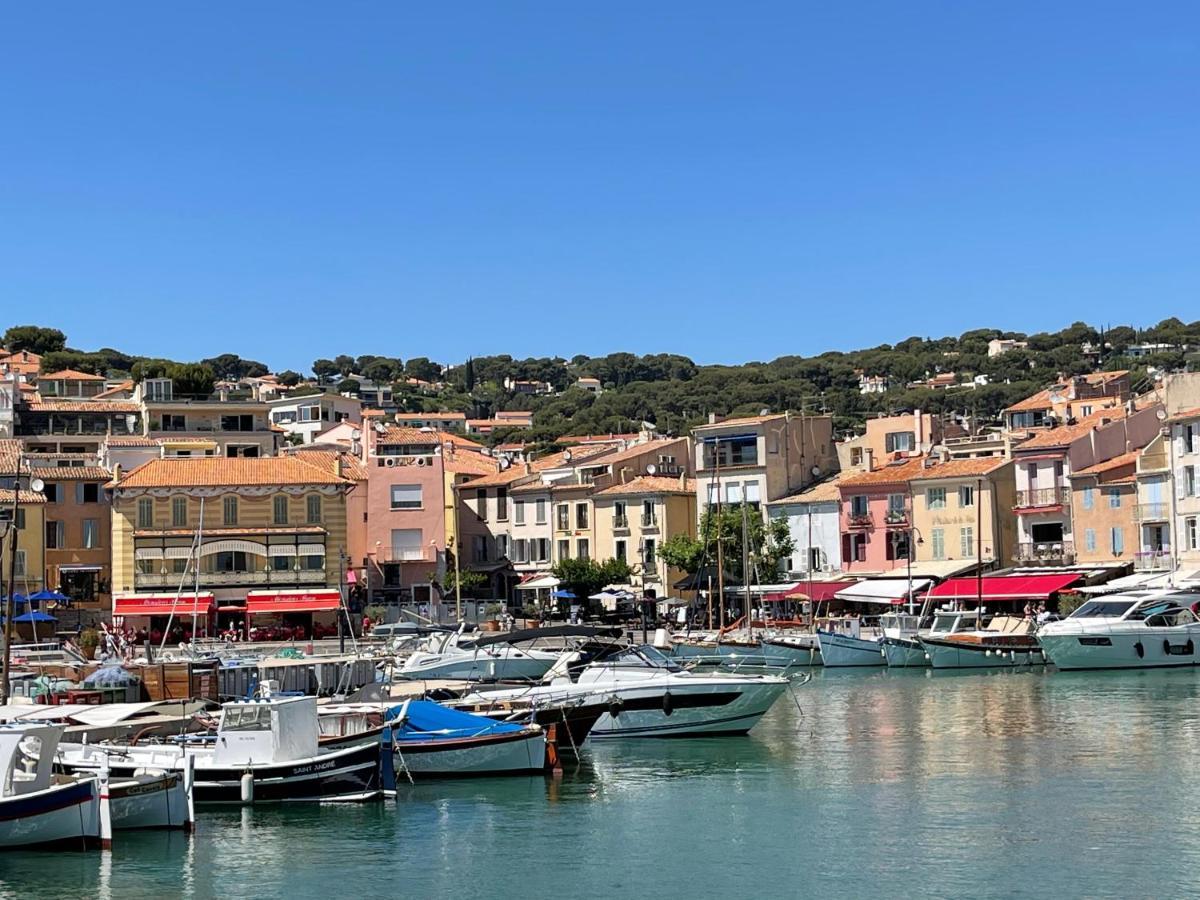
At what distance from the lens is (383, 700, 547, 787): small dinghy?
39812mm

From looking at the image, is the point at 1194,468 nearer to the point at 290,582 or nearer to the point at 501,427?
the point at 290,582

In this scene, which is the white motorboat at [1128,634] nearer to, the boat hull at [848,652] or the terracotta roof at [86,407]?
the boat hull at [848,652]

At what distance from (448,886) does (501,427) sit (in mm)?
161584

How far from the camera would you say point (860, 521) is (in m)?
90.8

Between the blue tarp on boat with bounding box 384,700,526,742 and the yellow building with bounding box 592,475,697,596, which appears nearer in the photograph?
the blue tarp on boat with bounding box 384,700,526,742

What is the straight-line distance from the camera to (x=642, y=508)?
9656 centimetres

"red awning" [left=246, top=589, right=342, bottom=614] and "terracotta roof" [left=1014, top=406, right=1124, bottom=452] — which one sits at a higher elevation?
"terracotta roof" [left=1014, top=406, right=1124, bottom=452]

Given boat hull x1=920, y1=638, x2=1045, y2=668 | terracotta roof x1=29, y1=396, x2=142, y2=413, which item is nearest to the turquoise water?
boat hull x1=920, y1=638, x2=1045, y2=668

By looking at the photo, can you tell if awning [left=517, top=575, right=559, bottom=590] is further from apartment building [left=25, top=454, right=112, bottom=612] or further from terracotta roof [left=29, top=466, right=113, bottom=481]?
terracotta roof [left=29, top=466, right=113, bottom=481]

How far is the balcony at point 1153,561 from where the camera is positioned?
7812 cm

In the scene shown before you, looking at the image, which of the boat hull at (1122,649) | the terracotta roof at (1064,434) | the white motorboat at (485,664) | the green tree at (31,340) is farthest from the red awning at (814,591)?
the green tree at (31,340)

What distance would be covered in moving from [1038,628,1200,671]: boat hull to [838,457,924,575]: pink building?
19998 millimetres

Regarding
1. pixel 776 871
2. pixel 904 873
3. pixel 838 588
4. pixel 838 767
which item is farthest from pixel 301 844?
pixel 838 588

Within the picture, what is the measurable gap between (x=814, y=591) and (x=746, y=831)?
55144mm
